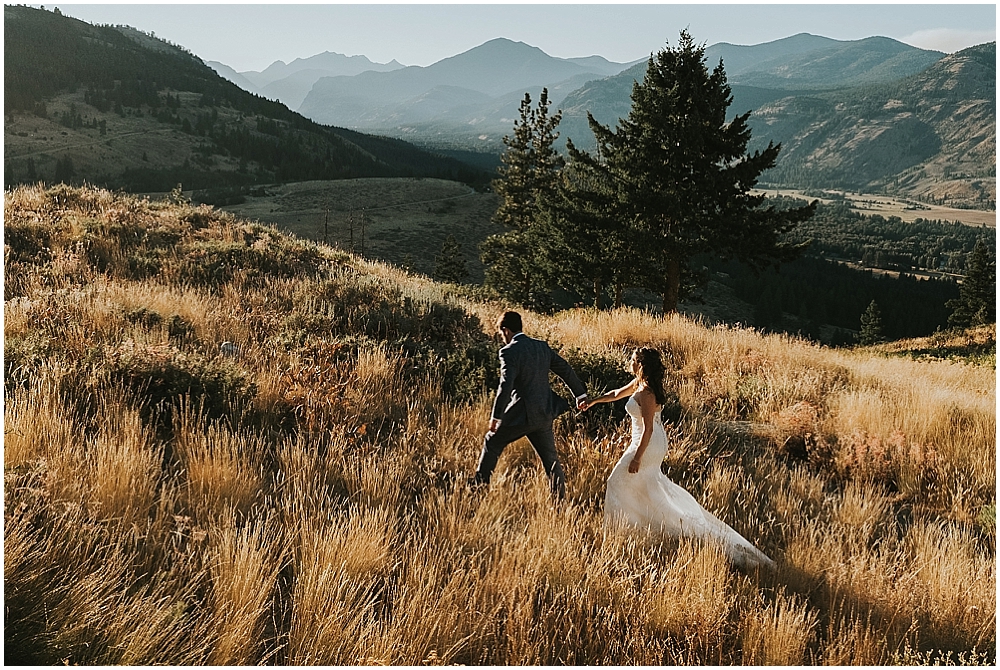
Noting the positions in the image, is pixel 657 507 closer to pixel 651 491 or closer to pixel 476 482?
pixel 651 491

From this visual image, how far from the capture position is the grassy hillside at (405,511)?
2.92 m

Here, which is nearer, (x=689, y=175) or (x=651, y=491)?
(x=651, y=491)

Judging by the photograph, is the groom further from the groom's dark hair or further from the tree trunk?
the tree trunk

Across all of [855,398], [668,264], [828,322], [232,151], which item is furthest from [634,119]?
[232,151]

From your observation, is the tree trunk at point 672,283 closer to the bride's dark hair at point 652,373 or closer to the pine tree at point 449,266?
the bride's dark hair at point 652,373

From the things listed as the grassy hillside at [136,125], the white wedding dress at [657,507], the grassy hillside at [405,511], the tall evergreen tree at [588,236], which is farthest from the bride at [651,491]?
the grassy hillside at [136,125]

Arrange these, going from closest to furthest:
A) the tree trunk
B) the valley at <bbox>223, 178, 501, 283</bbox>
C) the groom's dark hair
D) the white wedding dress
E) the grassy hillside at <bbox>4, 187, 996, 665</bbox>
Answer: the grassy hillside at <bbox>4, 187, 996, 665</bbox> → the white wedding dress → the groom's dark hair → the tree trunk → the valley at <bbox>223, 178, 501, 283</bbox>

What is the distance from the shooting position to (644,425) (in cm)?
450

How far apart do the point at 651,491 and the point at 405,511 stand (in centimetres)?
173

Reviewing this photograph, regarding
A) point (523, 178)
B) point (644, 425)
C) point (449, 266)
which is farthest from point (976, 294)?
point (644, 425)

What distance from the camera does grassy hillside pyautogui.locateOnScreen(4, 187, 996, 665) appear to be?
115 inches

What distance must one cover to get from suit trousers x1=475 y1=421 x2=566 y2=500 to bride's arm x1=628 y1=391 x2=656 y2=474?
590 mm

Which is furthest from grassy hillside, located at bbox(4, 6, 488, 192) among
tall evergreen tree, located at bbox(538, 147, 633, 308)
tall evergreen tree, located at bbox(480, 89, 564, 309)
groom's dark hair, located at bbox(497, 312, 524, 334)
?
groom's dark hair, located at bbox(497, 312, 524, 334)

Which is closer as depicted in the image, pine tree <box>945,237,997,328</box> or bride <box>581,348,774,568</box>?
bride <box>581,348,774,568</box>
